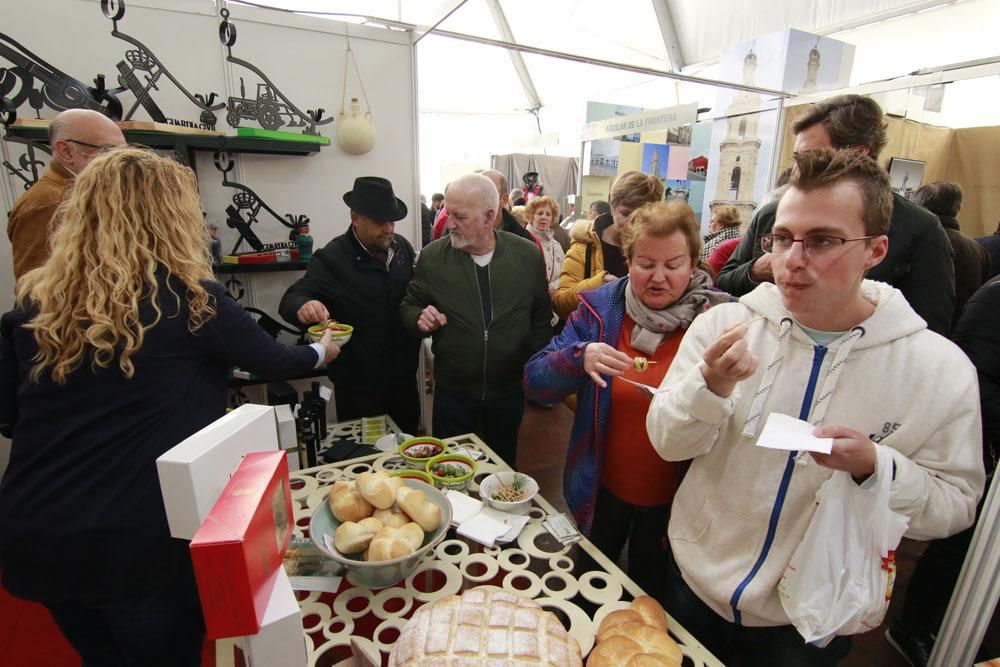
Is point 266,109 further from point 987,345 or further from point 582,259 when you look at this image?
point 987,345

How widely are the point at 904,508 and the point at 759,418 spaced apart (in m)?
0.28

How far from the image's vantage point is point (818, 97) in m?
3.90

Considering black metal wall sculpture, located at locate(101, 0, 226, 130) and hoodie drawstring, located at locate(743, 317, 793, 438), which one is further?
black metal wall sculpture, located at locate(101, 0, 226, 130)

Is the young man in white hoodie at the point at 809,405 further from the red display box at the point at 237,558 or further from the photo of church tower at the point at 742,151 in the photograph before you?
the photo of church tower at the point at 742,151

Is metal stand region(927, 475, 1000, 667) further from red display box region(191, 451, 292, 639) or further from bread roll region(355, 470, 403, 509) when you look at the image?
red display box region(191, 451, 292, 639)

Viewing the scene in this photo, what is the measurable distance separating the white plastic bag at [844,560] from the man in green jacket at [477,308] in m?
A: 1.39

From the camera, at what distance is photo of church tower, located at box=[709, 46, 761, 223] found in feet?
15.4

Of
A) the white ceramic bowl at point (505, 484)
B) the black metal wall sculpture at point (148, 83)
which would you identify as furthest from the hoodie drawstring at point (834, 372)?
the black metal wall sculpture at point (148, 83)

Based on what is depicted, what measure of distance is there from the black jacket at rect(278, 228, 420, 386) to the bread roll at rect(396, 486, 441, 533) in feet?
5.09

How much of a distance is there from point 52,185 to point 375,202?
1.24 meters

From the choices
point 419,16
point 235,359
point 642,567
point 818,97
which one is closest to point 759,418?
point 642,567

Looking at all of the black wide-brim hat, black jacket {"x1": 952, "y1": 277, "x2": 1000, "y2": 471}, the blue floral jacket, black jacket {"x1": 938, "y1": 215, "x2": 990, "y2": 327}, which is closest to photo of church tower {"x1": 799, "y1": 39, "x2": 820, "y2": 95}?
black jacket {"x1": 938, "y1": 215, "x2": 990, "y2": 327}

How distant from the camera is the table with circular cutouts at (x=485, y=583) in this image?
0.99 m

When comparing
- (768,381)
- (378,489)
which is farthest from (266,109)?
(768,381)
